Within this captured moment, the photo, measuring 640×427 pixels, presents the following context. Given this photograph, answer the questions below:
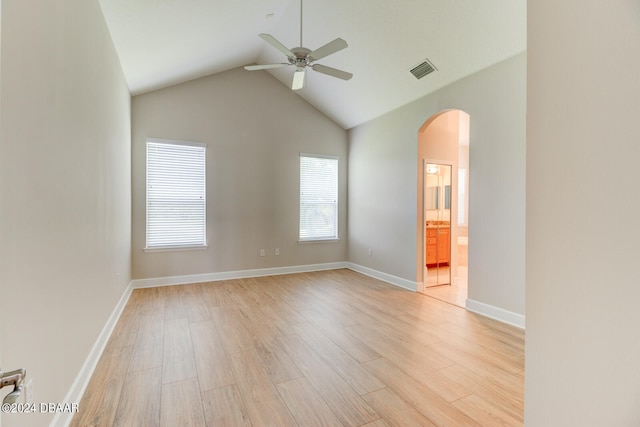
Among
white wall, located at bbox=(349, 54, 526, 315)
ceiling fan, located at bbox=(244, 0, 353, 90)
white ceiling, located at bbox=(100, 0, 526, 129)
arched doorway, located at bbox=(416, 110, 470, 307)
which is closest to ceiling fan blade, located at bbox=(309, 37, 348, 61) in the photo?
ceiling fan, located at bbox=(244, 0, 353, 90)

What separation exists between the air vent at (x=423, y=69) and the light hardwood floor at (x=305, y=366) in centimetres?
319

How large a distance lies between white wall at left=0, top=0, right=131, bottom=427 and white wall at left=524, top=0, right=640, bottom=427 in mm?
1985

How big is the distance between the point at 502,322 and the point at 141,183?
5.52 metres

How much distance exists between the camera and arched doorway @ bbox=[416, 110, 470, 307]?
15.2 feet

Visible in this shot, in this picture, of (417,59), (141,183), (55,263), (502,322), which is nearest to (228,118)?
(141,183)

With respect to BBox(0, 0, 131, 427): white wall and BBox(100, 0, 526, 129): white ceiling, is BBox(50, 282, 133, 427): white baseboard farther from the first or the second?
BBox(100, 0, 526, 129): white ceiling

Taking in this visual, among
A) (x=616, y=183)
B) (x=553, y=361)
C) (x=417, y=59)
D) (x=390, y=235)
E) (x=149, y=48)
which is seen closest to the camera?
(x=616, y=183)

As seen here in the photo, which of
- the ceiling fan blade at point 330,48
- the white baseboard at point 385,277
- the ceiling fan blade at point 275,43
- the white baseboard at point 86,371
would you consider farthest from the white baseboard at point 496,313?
the white baseboard at point 86,371

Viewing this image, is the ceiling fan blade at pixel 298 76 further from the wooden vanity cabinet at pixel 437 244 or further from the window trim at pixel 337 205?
the wooden vanity cabinet at pixel 437 244

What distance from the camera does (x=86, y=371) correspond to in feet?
7.05

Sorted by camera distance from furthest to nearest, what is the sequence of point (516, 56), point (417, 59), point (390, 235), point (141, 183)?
point (390, 235)
point (141, 183)
point (417, 59)
point (516, 56)

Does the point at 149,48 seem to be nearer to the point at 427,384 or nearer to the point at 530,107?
the point at 530,107

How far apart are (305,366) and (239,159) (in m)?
4.01

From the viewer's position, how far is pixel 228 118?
17.4 feet
